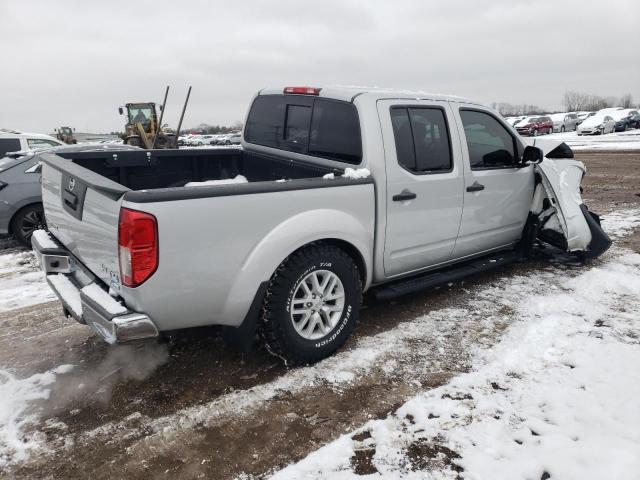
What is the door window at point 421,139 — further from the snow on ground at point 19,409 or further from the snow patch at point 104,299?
the snow on ground at point 19,409

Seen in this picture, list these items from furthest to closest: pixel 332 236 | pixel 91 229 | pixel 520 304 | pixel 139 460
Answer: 1. pixel 520 304
2. pixel 332 236
3. pixel 91 229
4. pixel 139 460

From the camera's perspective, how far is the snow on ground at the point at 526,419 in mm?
2365

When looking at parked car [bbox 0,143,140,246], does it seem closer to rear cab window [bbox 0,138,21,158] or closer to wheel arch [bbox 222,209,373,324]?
rear cab window [bbox 0,138,21,158]

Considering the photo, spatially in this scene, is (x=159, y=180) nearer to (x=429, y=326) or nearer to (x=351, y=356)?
(x=351, y=356)

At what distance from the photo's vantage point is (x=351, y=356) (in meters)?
3.47

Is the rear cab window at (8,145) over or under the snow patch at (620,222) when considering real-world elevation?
over

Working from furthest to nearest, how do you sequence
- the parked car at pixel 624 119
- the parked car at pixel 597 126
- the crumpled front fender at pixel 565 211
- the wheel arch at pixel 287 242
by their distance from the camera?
the parked car at pixel 624 119, the parked car at pixel 597 126, the crumpled front fender at pixel 565 211, the wheel arch at pixel 287 242

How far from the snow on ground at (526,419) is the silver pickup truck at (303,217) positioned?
84 centimetres

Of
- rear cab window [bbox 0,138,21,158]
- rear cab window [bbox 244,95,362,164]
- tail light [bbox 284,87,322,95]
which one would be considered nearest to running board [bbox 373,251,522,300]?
rear cab window [bbox 244,95,362,164]

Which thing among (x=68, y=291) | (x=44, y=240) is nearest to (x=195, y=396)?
(x=68, y=291)

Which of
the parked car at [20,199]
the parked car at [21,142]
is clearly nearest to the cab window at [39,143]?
the parked car at [21,142]

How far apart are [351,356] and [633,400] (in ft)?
5.76

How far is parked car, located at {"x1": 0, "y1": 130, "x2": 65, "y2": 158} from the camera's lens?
10562mm

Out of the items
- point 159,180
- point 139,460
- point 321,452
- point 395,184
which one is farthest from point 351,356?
point 159,180
